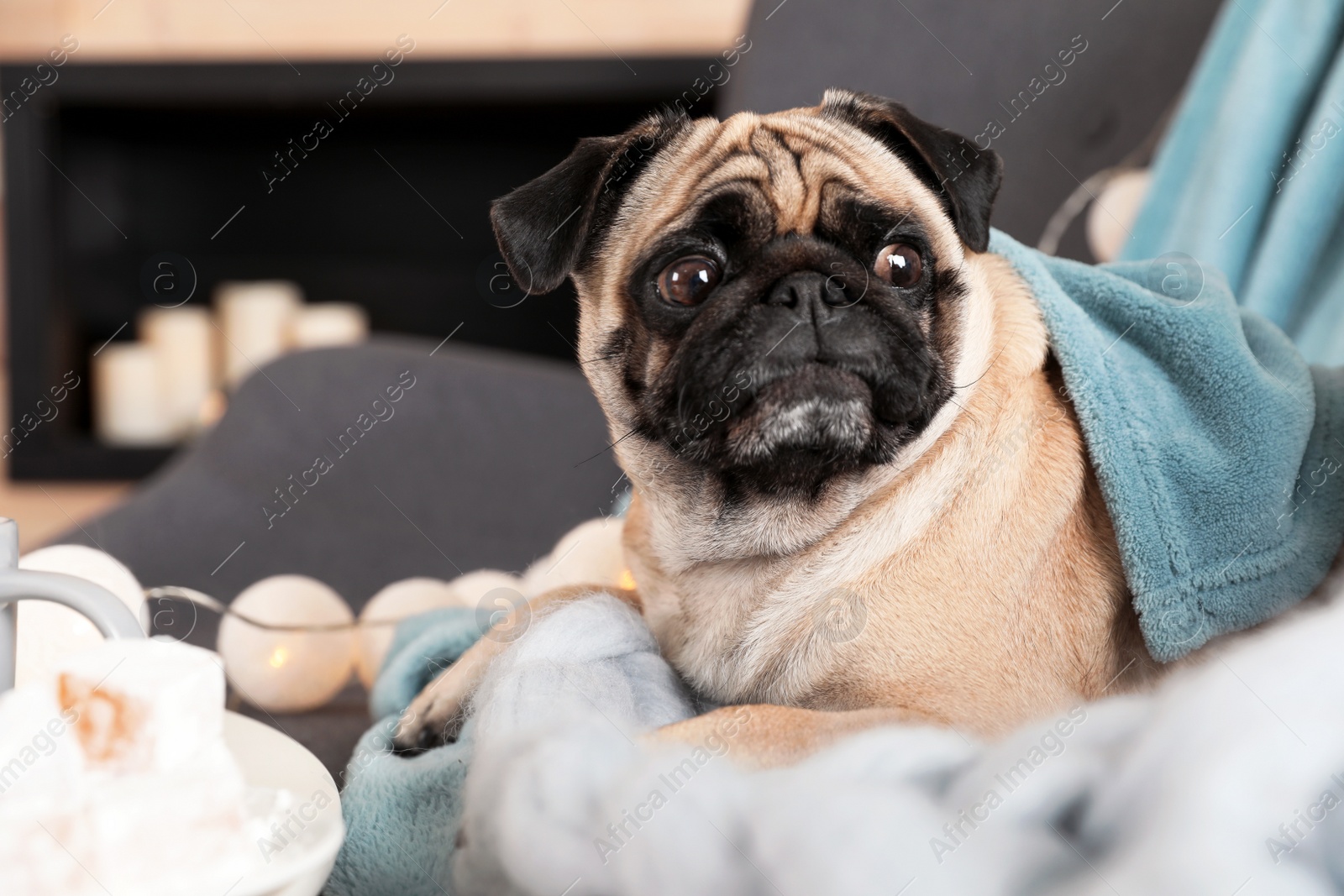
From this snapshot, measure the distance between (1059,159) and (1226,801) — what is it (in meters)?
1.84

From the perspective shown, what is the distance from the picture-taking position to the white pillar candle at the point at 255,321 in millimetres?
4066

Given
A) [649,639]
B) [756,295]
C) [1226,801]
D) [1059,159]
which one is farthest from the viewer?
[1059,159]

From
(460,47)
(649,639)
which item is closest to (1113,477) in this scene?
(649,639)

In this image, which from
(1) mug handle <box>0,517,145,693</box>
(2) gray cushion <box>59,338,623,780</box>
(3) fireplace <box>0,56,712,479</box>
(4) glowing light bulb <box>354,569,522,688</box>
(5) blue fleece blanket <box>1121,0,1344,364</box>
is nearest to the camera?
(1) mug handle <box>0,517,145,693</box>

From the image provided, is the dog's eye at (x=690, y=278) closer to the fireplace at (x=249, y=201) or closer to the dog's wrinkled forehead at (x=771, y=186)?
the dog's wrinkled forehead at (x=771, y=186)

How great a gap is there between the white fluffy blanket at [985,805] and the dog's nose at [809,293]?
1.57 feet

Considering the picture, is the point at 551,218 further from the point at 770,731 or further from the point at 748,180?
the point at 770,731

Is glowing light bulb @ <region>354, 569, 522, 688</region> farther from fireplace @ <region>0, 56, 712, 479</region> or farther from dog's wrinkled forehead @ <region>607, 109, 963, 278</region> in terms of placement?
fireplace @ <region>0, 56, 712, 479</region>

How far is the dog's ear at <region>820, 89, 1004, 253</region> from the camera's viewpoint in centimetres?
114

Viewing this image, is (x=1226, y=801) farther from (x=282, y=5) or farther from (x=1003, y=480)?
(x=282, y=5)

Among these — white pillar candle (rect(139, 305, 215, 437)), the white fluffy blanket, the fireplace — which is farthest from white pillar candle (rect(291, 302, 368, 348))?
the white fluffy blanket

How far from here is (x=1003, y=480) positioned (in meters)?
1.16

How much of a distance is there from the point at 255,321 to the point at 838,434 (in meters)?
3.52

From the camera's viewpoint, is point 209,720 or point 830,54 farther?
point 830,54
